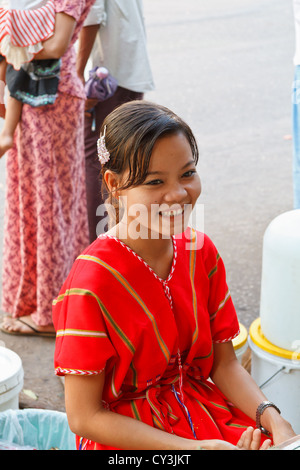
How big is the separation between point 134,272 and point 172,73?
624cm

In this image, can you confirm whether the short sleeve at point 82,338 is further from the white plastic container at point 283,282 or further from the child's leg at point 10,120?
the child's leg at point 10,120

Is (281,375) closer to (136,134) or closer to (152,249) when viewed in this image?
(152,249)

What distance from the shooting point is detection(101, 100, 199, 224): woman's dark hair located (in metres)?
1.52

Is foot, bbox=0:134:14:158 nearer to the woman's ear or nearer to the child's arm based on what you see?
the woman's ear

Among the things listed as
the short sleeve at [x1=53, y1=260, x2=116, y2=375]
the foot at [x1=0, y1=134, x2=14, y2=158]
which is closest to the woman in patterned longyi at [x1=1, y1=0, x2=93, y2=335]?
the foot at [x1=0, y1=134, x2=14, y2=158]

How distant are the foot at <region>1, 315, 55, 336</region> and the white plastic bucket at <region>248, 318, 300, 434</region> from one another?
1154 mm

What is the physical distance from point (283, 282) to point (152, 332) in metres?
0.83

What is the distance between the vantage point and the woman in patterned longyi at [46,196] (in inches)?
116

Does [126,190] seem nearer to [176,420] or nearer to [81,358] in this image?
[81,358]

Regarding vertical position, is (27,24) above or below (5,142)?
above

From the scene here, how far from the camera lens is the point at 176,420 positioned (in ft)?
5.31

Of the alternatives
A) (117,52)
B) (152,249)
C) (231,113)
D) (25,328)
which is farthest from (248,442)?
(231,113)

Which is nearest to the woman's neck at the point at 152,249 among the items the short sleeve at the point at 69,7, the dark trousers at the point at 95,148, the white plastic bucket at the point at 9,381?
the white plastic bucket at the point at 9,381

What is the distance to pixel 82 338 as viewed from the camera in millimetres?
1493
